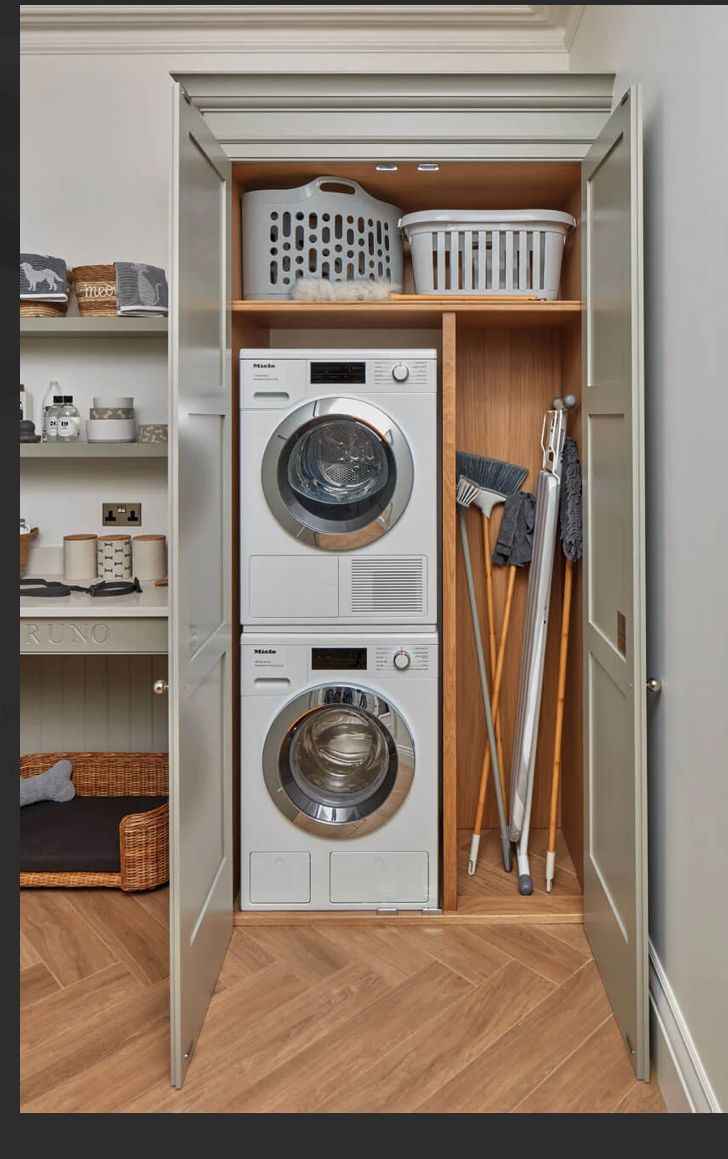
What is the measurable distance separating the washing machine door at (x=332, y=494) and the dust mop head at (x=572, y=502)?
48 cm

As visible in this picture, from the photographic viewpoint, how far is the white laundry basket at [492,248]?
2.61 meters

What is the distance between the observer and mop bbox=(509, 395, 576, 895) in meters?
2.70

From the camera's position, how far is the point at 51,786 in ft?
10.3

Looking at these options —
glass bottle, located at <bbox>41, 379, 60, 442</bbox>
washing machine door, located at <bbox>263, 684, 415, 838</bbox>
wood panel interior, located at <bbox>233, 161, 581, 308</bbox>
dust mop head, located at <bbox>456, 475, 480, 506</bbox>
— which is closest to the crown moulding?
wood panel interior, located at <bbox>233, 161, 581, 308</bbox>

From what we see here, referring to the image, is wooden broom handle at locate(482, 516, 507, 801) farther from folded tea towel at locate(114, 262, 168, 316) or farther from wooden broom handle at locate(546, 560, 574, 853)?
folded tea towel at locate(114, 262, 168, 316)

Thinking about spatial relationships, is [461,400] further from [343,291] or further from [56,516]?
[56,516]

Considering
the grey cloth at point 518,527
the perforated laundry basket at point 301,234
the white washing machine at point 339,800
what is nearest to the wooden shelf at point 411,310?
the perforated laundry basket at point 301,234

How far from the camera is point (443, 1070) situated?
1.94m

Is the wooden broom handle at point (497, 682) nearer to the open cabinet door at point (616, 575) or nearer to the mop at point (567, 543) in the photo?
the mop at point (567, 543)

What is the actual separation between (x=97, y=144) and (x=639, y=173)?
2.07 m

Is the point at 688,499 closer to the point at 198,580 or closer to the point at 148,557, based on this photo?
the point at 198,580

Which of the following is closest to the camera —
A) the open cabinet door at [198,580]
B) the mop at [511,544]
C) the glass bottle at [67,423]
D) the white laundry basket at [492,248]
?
the open cabinet door at [198,580]

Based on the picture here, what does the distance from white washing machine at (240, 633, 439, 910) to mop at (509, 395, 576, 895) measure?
33 centimetres

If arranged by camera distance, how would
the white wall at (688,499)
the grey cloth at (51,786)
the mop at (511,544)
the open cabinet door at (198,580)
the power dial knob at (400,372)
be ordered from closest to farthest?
the white wall at (688,499)
the open cabinet door at (198,580)
the power dial knob at (400,372)
the mop at (511,544)
the grey cloth at (51,786)
